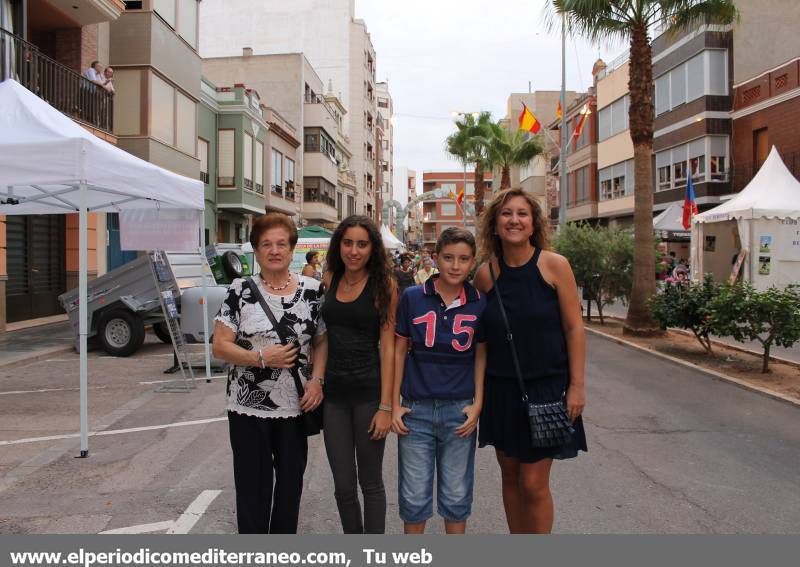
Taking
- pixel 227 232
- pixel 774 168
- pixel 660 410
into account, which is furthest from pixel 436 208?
pixel 660 410

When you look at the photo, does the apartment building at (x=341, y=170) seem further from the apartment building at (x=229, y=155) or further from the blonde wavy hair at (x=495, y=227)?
the blonde wavy hair at (x=495, y=227)

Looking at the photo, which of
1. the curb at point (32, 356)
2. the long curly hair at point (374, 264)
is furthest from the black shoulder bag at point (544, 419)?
the curb at point (32, 356)

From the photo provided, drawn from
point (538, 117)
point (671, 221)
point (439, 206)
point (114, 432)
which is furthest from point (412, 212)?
point (114, 432)

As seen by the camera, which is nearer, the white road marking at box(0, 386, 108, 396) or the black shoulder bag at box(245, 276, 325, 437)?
the black shoulder bag at box(245, 276, 325, 437)

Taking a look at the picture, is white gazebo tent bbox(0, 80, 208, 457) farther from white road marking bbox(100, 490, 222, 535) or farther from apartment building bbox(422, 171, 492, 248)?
apartment building bbox(422, 171, 492, 248)

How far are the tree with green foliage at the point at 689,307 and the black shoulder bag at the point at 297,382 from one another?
7845mm

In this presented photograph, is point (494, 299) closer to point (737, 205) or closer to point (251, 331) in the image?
point (251, 331)

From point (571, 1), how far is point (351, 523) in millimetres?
13075

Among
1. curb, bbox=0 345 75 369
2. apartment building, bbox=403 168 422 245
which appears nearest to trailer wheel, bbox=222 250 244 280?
curb, bbox=0 345 75 369

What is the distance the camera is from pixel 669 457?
18.0ft

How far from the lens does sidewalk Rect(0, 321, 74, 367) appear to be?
34.2 feet

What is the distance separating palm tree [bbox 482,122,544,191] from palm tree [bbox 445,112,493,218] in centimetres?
59

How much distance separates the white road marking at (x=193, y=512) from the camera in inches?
154

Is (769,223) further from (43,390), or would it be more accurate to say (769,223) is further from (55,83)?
(55,83)
